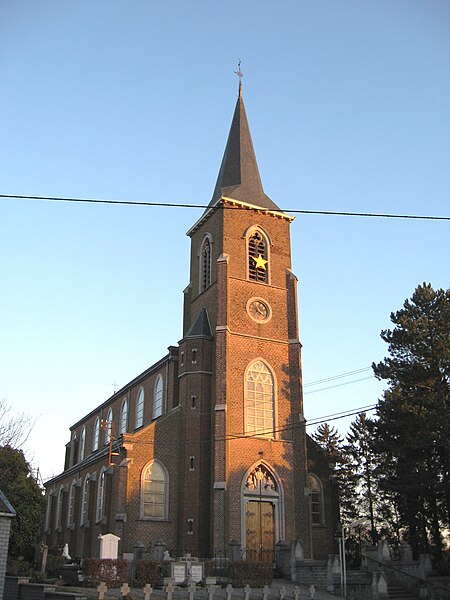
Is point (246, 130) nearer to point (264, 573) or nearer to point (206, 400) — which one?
point (206, 400)

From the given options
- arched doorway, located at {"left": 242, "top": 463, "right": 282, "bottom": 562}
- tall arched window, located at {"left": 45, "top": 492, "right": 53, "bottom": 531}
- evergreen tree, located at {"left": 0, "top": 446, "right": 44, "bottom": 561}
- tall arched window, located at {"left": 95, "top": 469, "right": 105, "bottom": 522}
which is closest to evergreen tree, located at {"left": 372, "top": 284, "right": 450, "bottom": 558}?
arched doorway, located at {"left": 242, "top": 463, "right": 282, "bottom": 562}

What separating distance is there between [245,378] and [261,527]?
26.5ft

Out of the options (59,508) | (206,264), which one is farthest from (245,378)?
(59,508)

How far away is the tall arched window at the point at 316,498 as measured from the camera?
4028cm

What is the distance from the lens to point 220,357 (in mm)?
38531

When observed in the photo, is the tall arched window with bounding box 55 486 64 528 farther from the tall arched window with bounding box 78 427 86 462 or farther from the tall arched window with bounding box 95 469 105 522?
the tall arched window with bounding box 95 469 105 522

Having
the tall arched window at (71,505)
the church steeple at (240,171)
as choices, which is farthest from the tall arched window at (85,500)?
the church steeple at (240,171)

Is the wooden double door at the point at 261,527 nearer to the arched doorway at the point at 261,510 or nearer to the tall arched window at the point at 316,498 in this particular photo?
the arched doorway at the point at 261,510

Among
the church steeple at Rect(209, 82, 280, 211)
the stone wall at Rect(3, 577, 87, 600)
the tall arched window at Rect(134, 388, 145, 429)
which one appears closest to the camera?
the stone wall at Rect(3, 577, 87, 600)

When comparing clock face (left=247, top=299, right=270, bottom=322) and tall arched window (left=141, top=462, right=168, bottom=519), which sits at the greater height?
clock face (left=247, top=299, right=270, bottom=322)

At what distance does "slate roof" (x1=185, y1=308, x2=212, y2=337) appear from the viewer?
4025 cm

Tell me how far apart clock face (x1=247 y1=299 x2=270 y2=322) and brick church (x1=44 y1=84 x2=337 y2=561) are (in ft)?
0.23

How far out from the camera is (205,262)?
4472 cm

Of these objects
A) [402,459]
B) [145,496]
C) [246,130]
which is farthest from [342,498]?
[246,130]
